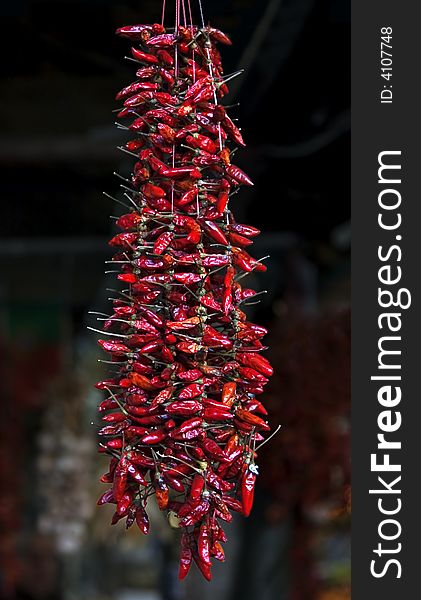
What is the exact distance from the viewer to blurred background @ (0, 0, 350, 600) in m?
3.54

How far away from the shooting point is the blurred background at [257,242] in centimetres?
354

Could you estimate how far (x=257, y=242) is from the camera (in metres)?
6.66

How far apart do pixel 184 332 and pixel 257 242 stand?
4751mm

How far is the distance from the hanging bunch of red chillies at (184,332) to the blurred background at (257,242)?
981mm

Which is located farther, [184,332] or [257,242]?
[257,242]

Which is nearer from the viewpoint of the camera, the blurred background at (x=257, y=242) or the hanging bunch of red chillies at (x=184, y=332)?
the hanging bunch of red chillies at (x=184, y=332)

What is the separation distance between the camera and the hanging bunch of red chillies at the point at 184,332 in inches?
75.8

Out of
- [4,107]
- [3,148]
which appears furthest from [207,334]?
[3,148]

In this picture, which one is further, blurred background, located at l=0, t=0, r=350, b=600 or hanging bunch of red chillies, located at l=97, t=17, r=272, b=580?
blurred background, located at l=0, t=0, r=350, b=600

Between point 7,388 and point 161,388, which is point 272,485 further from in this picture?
point 161,388

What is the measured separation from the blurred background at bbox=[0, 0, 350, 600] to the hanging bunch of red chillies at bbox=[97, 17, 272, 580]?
0.98 meters

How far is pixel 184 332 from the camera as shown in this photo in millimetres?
1943

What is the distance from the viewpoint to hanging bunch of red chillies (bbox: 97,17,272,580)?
1.93 m

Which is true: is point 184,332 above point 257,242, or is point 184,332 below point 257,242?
below
